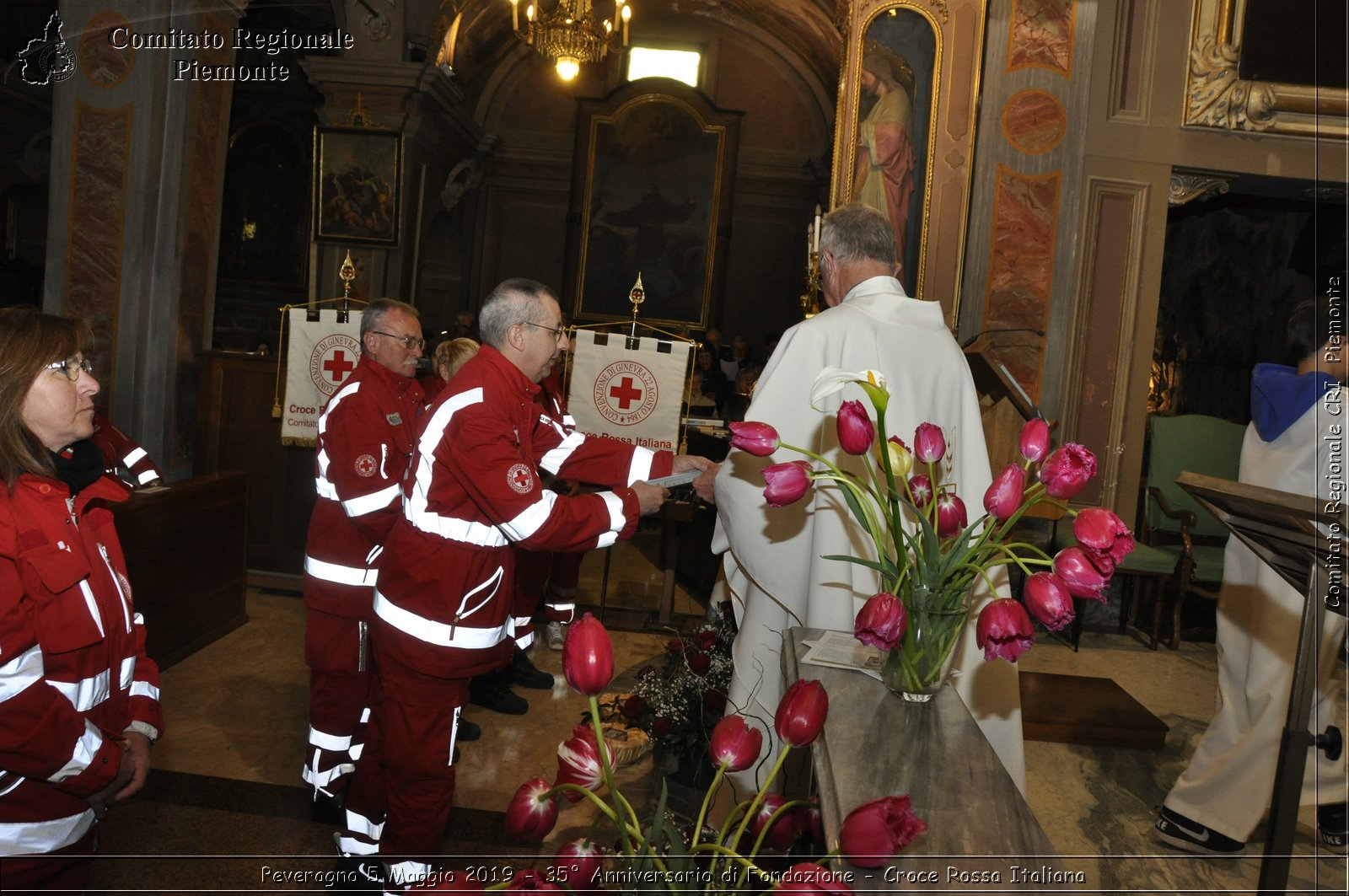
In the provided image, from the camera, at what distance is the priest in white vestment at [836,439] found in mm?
2598

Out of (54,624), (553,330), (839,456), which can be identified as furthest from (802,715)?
(553,330)

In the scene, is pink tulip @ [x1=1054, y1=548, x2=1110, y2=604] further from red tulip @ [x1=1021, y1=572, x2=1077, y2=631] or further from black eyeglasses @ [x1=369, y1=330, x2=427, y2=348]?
black eyeglasses @ [x1=369, y1=330, x2=427, y2=348]

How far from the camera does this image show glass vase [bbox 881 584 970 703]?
177cm

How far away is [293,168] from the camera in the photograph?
14.2 meters

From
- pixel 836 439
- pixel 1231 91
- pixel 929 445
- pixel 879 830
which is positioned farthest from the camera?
pixel 1231 91

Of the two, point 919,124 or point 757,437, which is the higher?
point 919,124

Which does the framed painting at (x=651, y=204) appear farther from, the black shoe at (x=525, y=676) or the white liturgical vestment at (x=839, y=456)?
the white liturgical vestment at (x=839, y=456)

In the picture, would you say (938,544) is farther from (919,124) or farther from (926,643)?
(919,124)

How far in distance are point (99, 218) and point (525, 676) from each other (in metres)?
4.50

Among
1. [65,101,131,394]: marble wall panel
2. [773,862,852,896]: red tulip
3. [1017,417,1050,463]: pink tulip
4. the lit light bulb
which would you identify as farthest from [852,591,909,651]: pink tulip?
the lit light bulb

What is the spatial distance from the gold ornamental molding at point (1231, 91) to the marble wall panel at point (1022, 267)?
1.33 m

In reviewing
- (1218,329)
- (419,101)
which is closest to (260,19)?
(419,101)

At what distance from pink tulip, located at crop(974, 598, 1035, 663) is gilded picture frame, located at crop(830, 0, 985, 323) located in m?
6.17

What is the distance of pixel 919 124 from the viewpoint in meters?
7.64
